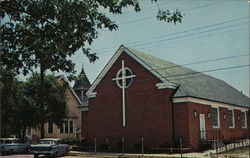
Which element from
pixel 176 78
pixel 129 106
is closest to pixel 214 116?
pixel 176 78

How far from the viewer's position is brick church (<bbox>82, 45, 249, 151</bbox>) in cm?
2630

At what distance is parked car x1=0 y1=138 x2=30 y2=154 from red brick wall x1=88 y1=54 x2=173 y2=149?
6324mm

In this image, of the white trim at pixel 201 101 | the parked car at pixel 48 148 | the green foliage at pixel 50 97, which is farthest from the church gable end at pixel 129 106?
the parked car at pixel 48 148

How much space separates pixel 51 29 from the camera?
696 cm

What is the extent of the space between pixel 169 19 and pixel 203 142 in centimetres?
2180

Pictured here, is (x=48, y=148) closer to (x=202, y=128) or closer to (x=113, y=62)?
(x=113, y=62)

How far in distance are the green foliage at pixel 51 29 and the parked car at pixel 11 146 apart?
2233 centimetres

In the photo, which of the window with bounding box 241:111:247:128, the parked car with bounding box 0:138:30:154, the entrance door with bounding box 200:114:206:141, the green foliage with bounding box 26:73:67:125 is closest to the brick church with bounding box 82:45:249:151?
the entrance door with bounding box 200:114:206:141

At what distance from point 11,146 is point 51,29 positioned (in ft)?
78.7

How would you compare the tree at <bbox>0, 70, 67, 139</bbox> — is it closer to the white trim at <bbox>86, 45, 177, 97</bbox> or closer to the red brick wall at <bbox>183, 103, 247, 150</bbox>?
the white trim at <bbox>86, 45, 177, 97</bbox>

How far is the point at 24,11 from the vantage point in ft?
22.1

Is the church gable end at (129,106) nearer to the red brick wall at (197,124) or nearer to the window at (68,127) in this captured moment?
the red brick wall at (197,124)

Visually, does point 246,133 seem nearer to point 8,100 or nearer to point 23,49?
point 8,100

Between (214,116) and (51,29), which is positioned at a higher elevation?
(51,29)
